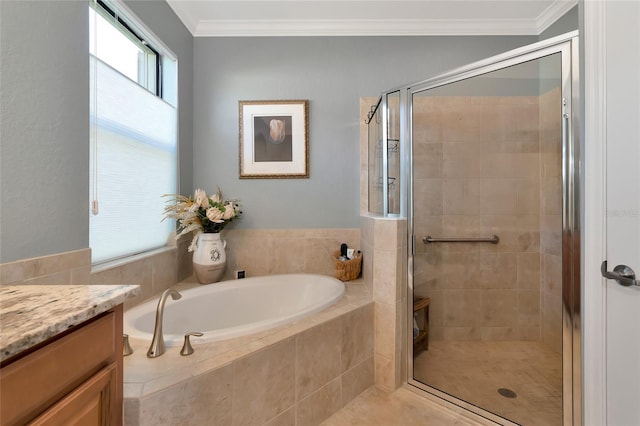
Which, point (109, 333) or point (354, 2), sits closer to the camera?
point (109, 333)

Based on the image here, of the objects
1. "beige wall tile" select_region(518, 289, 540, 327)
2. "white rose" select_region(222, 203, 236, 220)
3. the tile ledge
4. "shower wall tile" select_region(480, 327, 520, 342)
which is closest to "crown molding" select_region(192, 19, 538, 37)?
"white rose" select_region(222, 203, 236, 220)

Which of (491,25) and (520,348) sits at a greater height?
(491,25)

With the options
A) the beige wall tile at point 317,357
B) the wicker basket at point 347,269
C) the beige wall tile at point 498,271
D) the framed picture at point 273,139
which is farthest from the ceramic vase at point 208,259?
the beige wall tile at point 498,271

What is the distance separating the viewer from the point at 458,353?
73.5 inches

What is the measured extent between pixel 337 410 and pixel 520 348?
1.35 m

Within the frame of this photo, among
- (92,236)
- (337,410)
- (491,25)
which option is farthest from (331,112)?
(337,410)

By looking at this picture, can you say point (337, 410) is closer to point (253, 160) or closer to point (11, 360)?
point (11, 360)

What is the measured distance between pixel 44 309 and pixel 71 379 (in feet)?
0.47

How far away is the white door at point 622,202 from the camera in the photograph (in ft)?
3.12

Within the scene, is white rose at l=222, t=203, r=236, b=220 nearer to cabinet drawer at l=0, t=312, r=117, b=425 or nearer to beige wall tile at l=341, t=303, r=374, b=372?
beige wall tile at l=341, t=303, r=374, b=372

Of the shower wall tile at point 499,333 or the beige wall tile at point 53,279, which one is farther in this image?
the shower wall tile at point 499,333

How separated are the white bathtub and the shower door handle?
118 cm

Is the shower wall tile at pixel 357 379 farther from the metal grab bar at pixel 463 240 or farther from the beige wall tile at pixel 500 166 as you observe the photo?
the beige wall tile at pixel 500 166

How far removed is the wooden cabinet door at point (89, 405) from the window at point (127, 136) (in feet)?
3.35
